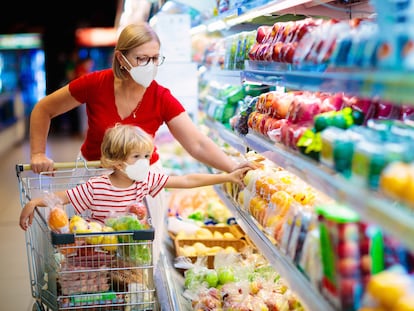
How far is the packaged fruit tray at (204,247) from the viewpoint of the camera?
14.5 feet

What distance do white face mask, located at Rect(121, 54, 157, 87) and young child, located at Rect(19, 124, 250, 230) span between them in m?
0.41

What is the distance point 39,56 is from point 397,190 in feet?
83.5

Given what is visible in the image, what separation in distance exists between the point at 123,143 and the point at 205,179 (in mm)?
543

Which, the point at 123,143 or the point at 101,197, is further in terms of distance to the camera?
the point at 101,197

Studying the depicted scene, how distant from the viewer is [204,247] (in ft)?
15.0

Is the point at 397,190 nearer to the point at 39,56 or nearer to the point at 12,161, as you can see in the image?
the point at 12,161

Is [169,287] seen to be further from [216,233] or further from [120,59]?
[120,59]

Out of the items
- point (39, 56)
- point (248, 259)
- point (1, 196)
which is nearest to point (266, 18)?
point (248, 259)

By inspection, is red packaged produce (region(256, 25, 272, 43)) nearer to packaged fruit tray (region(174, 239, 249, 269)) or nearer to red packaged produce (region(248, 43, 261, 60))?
red packaged produce (region(248, 43, 261, 60))

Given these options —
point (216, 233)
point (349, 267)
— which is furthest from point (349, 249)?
point (216, 233)

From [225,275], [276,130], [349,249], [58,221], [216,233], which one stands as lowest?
[216,233]

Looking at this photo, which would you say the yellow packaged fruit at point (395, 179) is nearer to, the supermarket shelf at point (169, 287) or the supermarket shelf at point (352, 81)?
the supermarket shelf at point (352, 81)

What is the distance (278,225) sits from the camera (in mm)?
2924

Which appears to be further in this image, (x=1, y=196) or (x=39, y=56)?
(x=39, y=56)
